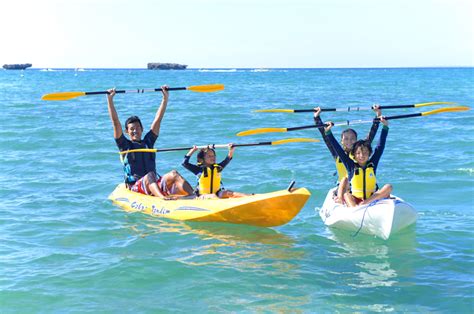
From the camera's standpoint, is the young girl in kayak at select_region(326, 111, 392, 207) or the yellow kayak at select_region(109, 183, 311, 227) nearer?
the yellow kayak at select_region(109, 183, 311, 227)

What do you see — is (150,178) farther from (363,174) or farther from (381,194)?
(381,194)

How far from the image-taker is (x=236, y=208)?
25.4 ft

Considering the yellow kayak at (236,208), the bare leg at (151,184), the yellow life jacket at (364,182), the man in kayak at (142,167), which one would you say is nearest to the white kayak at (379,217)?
the yellow life jacket at (364,182)

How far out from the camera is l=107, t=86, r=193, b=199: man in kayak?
8820 mm

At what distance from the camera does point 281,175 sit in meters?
11.6

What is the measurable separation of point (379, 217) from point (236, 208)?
173cm

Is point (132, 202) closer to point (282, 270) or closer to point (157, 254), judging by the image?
point (157, 254)

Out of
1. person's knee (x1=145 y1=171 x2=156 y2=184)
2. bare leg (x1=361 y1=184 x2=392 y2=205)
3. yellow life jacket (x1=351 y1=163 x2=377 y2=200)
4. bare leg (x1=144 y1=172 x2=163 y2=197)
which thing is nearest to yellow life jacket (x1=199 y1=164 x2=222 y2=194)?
bare leg (x1=144 y1=172 x2=163 y2=197)

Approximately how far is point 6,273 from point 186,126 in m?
13.3

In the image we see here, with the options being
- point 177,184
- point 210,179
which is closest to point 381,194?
point 210,179

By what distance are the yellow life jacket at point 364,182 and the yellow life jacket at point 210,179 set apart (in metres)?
1.83

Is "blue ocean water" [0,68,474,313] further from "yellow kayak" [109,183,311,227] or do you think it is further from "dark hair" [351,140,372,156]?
"dark hair" [351,140,372,156]

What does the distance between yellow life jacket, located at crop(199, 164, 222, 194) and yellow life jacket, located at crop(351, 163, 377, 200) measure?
6.00ft

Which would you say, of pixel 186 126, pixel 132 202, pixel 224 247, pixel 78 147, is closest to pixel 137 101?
pixel 186 126
